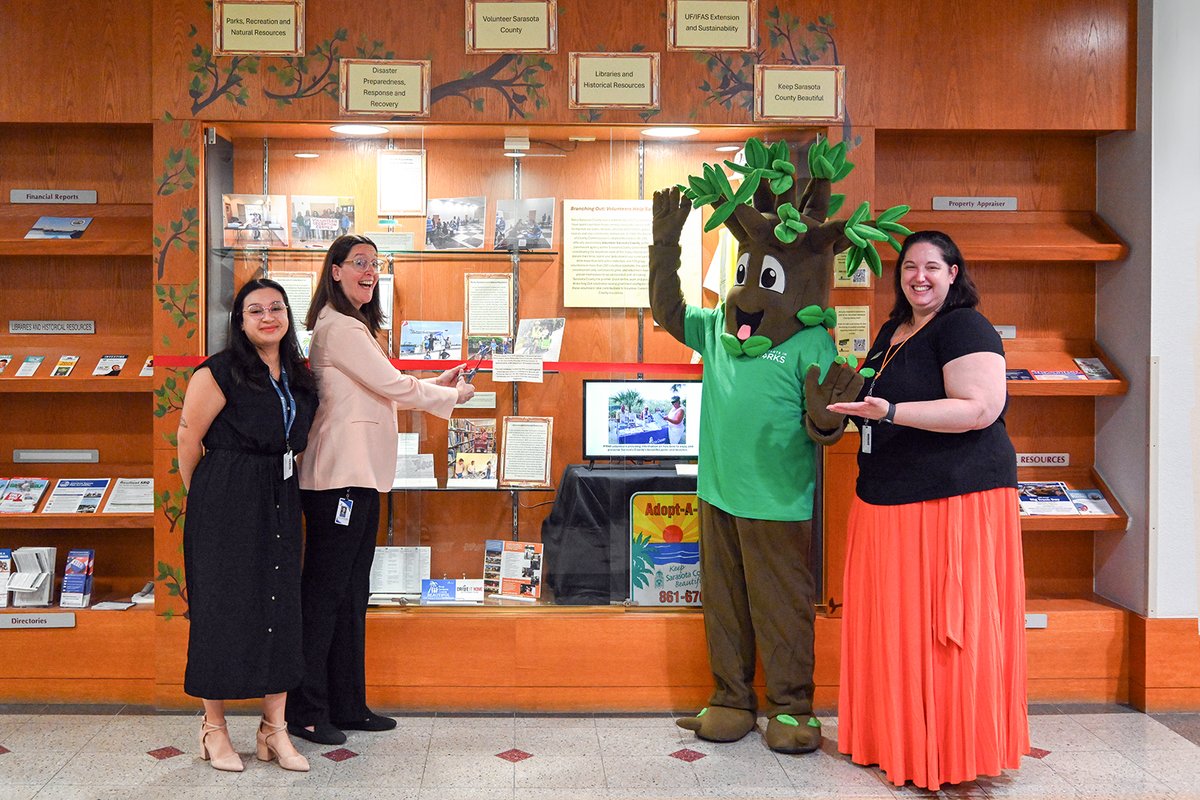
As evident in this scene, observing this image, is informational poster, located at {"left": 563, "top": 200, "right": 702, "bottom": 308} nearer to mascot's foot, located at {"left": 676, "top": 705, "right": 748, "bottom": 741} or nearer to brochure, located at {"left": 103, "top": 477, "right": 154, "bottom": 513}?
mascot's foot, located at {"left": 676, "top": 705, "right": 748, "bottom": 741}

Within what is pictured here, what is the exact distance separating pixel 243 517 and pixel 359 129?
159 centimetres

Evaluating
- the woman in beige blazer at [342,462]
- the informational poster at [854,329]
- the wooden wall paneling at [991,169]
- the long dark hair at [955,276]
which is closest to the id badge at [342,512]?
the woman in beige blazer at [342,462]

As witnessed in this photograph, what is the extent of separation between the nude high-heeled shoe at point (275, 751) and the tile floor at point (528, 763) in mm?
37

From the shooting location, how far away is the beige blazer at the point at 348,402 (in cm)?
356

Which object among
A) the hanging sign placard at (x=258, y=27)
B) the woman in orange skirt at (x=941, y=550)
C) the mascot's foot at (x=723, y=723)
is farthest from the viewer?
the hanging sign placard at (x=258, y=27)

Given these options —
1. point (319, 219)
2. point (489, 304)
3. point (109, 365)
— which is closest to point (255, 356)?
point (319, 219)

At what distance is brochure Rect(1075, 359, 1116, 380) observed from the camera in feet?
14.1

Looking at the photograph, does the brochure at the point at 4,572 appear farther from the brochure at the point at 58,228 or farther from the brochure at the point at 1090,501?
the brochure at the point at 1090,501

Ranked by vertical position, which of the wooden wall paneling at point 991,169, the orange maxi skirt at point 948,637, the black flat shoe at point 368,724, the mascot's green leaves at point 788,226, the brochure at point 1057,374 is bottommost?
the black flat shoe at point 368,724

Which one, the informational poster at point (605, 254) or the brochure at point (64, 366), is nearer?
the informational poster at point (605, 254)

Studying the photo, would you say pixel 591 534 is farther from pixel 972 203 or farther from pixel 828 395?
pixel 972 203

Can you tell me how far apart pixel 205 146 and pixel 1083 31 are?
340 cm

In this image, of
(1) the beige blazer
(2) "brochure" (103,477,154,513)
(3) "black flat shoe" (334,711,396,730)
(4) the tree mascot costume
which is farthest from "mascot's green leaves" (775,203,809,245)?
(2) "brochure" (103,477,154,513)

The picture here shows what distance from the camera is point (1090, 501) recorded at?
434 centimetres
